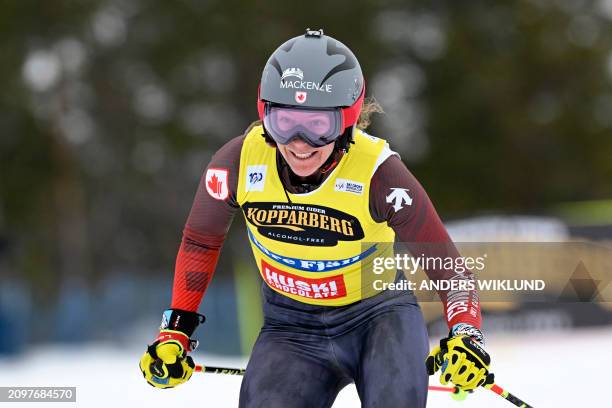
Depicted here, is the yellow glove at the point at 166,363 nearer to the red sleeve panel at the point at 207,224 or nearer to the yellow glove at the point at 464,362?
the red sleeve panel at the point at 207,224

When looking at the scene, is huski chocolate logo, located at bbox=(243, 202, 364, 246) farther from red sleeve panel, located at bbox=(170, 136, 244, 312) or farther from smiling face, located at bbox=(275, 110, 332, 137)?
smiling face, located at bbox=(275, 110, 332, 137)

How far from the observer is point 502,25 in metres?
22.5

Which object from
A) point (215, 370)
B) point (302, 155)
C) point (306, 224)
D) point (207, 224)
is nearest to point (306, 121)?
point (302, 155)

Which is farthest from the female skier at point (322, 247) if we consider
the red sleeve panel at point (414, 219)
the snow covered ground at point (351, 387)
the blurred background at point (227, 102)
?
the blurred background at point (227, 102)

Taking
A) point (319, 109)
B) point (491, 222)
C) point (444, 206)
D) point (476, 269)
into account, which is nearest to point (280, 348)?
point (319, 109)

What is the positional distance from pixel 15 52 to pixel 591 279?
51.8ft

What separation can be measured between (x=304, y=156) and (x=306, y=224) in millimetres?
306

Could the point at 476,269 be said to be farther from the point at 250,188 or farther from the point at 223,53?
the point at 223,53

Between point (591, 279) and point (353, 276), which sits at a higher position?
point (591, 279)

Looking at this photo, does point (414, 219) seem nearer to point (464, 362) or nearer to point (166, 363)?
point (464, 362)

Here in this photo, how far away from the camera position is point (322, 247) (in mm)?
3885

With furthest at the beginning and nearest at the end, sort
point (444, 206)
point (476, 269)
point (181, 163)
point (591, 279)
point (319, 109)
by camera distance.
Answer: point (181, 163)
point (444, 206)
point (591, 279)
point (476, 269)
point (319, 109)

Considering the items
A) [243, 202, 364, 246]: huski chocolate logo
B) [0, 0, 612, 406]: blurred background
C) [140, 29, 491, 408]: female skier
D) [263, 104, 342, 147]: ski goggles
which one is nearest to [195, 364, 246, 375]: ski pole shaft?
[140, 29, 491, 408]: female skier

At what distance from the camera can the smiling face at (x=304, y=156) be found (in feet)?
12.1
